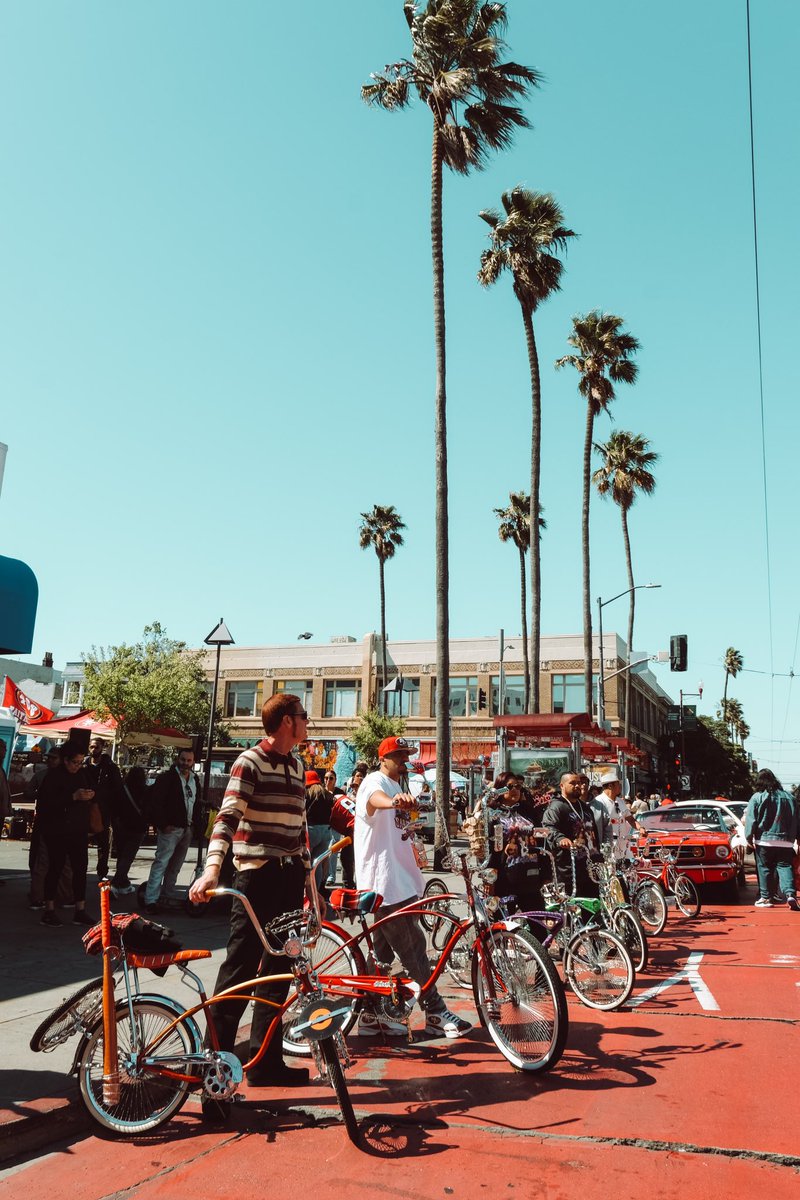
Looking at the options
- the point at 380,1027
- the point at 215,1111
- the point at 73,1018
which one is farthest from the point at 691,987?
the point at 73,1018

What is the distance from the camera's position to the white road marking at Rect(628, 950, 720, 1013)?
24.3 feet

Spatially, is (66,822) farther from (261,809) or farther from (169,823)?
(261,809)

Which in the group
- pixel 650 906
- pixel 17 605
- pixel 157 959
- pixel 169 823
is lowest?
pixel 650 906

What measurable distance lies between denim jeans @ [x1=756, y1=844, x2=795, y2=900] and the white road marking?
452 centimetres

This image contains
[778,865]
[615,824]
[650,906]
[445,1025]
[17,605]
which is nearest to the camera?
[445,1025]

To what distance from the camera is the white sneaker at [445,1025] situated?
19.8ft

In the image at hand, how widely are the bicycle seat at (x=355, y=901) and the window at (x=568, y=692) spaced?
169ft

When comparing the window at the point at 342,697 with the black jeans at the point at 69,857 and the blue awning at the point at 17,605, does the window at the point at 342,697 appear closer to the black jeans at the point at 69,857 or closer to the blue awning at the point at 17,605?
the black jeans at the point at 69,857

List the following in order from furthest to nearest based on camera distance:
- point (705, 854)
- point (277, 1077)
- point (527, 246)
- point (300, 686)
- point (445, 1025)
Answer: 1. point (300, 686)
2. point (527, 246)
3. point (705, 854)
4. point (445, 1025)
5. point (277, 1077)

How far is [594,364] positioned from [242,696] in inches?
1472

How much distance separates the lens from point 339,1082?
434 centimetres

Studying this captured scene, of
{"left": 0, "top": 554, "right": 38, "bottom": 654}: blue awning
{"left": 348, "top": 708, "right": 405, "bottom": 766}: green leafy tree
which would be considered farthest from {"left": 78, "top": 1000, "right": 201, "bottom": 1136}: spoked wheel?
{"left": 348, "top": 708, "right": 405, "bottom": 766}: green leafy tree

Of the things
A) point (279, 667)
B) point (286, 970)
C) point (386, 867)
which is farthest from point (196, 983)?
point (279, 667)

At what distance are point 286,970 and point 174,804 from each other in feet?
19.5
